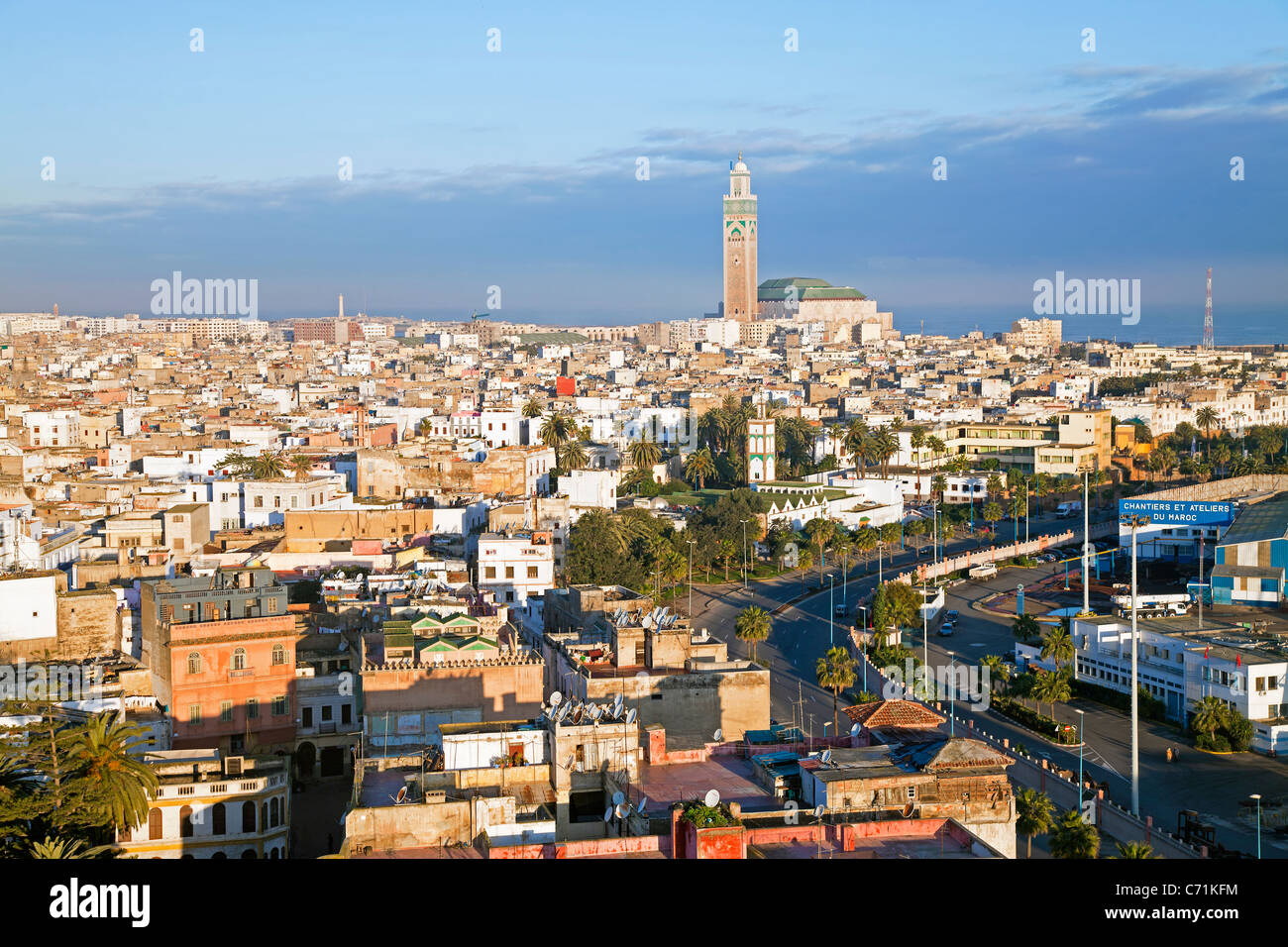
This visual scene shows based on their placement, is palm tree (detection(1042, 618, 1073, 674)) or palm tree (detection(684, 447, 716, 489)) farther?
palm tree (detection(684, 447, 716, 489))

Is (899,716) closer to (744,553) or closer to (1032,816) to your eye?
(1032,816)

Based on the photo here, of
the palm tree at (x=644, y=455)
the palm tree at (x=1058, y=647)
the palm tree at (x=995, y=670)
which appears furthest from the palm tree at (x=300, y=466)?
the palm tree at (x=1058, y=647)

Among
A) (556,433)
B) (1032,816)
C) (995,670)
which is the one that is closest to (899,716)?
(1032,816)

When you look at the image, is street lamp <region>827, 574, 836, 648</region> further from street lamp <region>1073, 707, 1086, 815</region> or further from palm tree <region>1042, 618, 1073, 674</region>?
street lamp <region>1073, 707, 1086, 815</region>

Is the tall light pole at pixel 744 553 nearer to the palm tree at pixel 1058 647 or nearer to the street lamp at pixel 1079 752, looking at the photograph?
the palm tree at pixel 1058 647

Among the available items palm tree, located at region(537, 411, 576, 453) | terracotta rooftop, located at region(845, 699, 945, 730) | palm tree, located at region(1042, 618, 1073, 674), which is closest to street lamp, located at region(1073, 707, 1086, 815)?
palm tree, located at region(1042, 618, 1073, 674)
